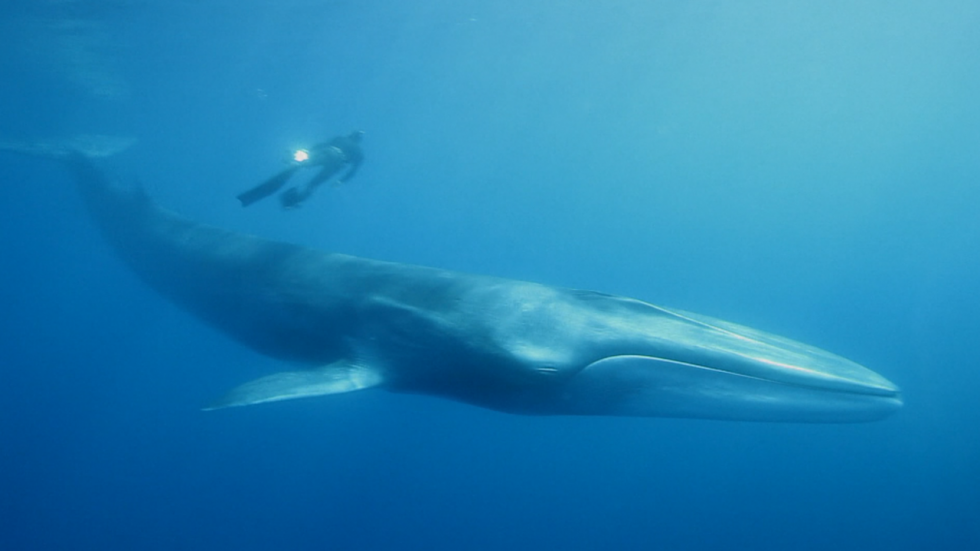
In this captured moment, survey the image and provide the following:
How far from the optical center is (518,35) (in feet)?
111

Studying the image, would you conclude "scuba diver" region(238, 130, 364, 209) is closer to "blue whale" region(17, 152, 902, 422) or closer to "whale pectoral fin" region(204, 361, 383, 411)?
"blue whale" region(17, 152, 902, 422)

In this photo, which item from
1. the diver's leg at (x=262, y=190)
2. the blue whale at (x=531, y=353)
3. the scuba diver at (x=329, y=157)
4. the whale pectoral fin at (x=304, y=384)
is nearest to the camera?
the blue whale at (x=531, y=353)

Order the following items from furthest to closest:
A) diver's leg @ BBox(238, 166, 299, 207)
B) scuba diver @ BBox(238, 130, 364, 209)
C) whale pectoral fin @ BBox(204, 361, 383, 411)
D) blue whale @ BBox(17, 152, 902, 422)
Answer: scuba diver @ BBox(238, 130, 364, 209) < diver's leg @ BBox(238, 166, 299, 207) < whale pectoral fin @ BBox(204, 361, 383, 411) < blue whale @ BBox(17, 152, 902, 422)

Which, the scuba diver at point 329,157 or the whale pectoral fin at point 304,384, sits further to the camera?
the scuba diver at point 329,157

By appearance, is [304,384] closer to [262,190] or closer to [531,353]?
[531,353]

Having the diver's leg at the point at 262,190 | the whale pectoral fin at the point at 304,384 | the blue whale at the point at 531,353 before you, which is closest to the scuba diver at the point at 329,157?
the diver's leg at the point at 262,190

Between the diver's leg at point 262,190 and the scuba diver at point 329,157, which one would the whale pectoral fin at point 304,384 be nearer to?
the diver's leg at point 262,190

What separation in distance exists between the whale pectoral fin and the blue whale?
2 cm

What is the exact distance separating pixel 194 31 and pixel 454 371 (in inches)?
1140

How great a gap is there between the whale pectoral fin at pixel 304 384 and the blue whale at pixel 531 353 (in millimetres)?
21

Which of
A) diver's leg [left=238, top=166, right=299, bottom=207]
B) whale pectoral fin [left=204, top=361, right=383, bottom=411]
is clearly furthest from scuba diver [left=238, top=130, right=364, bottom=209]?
whale pectoral fin [left=204, top=361, right=383, bottom=411]

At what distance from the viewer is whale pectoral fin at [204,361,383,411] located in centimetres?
571

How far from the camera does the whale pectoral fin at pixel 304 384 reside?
5.71 m

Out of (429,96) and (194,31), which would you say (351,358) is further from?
(429,96)
